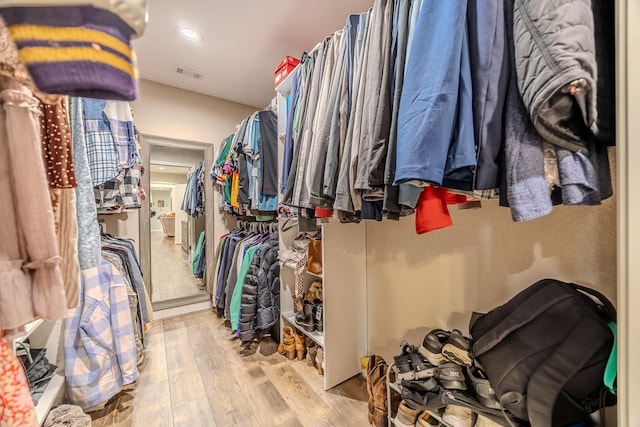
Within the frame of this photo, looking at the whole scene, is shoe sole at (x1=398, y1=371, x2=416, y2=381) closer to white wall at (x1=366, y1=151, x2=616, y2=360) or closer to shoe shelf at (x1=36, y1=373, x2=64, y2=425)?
white wall at (x1=366, y1=151, x2=616, y2=360)

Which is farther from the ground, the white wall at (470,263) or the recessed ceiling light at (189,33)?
the recessed ceiling light at (189,33)

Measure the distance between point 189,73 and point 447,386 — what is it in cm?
273

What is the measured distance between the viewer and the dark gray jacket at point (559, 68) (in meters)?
0.45

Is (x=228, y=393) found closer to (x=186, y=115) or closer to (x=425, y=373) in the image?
(x=425, y=373)

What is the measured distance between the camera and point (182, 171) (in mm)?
2570

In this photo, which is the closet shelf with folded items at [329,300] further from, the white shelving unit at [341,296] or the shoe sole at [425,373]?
the shoe sole at [425,373]

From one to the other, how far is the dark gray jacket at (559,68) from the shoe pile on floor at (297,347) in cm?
165

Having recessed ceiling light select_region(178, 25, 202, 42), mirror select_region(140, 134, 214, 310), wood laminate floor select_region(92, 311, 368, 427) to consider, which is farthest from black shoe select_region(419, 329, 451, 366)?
mirror select_region(140, 134, 214, 310)

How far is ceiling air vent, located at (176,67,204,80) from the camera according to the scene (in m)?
2.08

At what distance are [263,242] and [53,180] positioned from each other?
1.49 m

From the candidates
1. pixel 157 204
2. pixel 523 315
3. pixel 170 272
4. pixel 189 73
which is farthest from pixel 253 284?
pixel 189 73

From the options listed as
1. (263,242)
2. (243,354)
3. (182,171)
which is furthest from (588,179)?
(182,171)

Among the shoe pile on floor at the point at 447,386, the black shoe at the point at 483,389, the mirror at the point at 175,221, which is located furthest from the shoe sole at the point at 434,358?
the mirror at the point at 175,221

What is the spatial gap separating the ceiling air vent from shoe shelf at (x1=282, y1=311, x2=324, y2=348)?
2179mm
